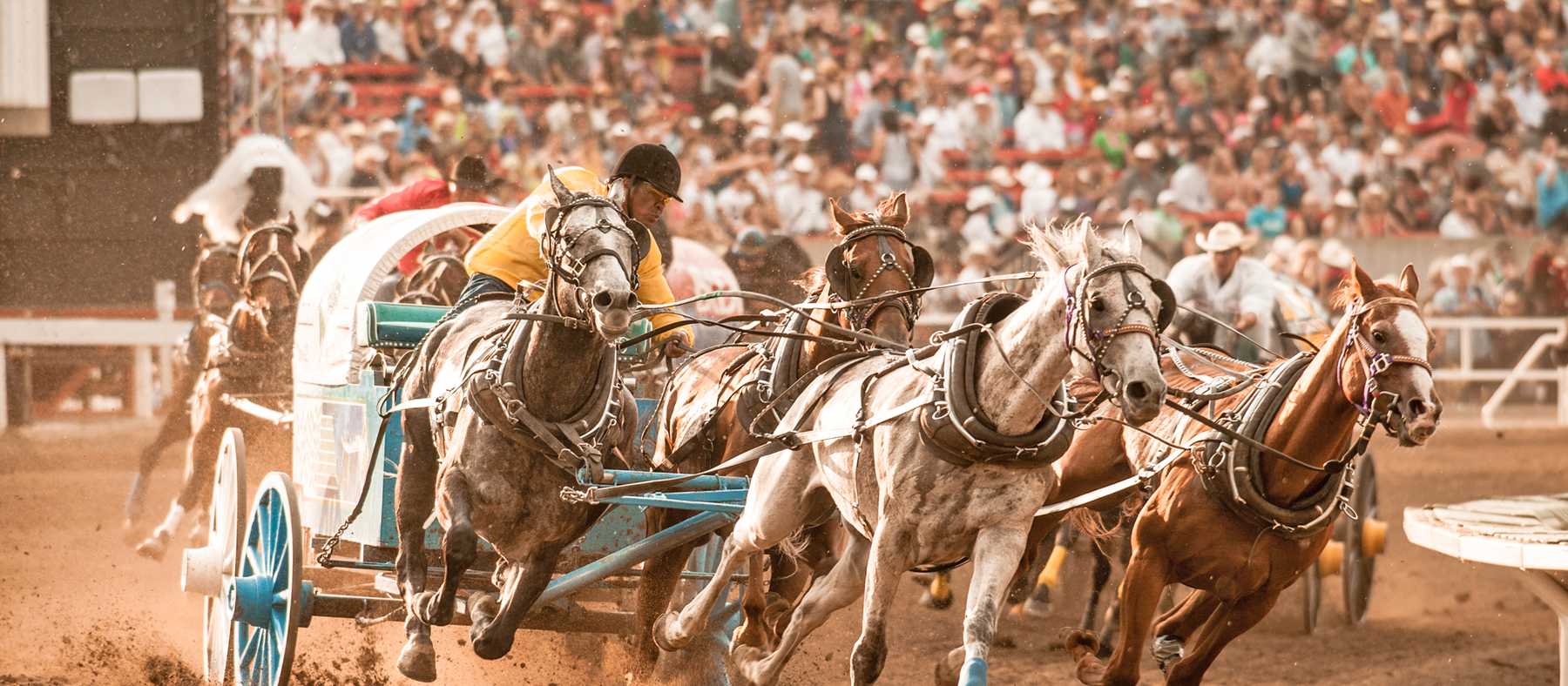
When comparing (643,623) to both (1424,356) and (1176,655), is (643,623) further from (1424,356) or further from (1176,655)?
(1424,356)

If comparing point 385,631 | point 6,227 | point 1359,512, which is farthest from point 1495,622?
point 6,227

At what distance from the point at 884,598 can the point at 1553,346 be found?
447 inches

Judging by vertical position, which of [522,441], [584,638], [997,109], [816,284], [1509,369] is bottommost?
[584,638]

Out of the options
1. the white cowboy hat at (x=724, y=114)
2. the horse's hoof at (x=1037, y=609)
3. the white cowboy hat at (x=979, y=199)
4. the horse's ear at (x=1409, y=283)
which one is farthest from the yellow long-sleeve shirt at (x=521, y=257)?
the white cowboy hat at (x=724, y=114)

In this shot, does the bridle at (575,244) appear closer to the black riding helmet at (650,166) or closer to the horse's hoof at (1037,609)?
the black riding helmet at (650,166)

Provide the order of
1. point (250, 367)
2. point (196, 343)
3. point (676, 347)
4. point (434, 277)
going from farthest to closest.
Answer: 1. point (196, 343)
2. point (250, 367)
3. point (434, 277)
4. point (676, 347)

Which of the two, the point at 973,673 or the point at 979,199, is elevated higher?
the point at 979,199

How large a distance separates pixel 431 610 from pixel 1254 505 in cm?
218

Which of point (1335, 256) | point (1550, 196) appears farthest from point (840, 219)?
point (1550, 196)

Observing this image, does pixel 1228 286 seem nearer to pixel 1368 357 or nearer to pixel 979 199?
pixel 1368 357

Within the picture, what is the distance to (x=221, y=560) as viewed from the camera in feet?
20.1

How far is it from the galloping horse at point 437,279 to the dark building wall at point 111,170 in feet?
22.7

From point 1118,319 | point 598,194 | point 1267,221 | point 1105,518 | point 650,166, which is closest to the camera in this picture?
point 1118,319

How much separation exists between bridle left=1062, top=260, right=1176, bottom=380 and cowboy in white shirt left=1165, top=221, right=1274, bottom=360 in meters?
4.42
